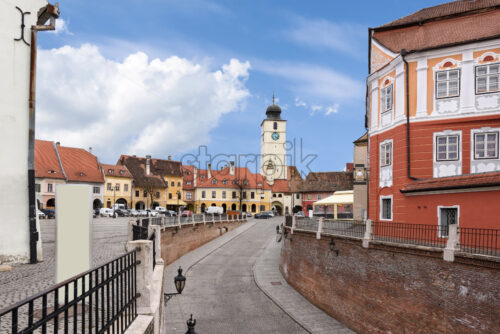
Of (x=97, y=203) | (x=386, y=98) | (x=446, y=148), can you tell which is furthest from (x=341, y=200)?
(x=97, y=203)

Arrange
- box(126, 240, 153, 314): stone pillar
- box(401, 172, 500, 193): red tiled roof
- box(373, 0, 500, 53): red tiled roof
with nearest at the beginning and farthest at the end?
box(126, 240, 153, 314): stone pillar → box(401, 172, 500, 193): red tiled roof → box(373, 0, 500, 53): red tiled roof

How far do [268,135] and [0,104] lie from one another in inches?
3266

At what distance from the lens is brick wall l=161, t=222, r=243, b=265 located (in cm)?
2838

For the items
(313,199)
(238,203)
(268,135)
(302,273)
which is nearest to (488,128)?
(302,273)

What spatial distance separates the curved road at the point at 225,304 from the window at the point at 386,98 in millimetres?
12458

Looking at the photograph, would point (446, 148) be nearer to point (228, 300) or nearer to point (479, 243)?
point (479, 243)

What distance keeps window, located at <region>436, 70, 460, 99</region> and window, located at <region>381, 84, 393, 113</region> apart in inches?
103

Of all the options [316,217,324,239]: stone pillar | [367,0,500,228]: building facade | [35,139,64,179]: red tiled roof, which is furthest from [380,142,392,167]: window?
[35,139,64,179]: red tiled roof

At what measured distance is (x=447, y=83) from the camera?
19.5m

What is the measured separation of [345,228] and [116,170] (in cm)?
5979

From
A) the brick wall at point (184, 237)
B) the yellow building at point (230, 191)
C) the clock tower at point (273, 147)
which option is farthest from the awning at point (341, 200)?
the clock tower at point (273, 147)

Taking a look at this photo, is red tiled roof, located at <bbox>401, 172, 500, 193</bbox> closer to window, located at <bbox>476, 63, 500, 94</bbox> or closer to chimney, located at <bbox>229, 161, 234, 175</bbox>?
window, located at <bbox>476, 63, 500, 94</bbox>

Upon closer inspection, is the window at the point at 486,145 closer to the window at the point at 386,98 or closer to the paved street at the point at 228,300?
the window at the point at 386,98

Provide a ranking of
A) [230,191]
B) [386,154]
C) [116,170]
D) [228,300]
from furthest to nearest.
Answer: [230,191] → [116,170] → [386,154] → [228,300]
